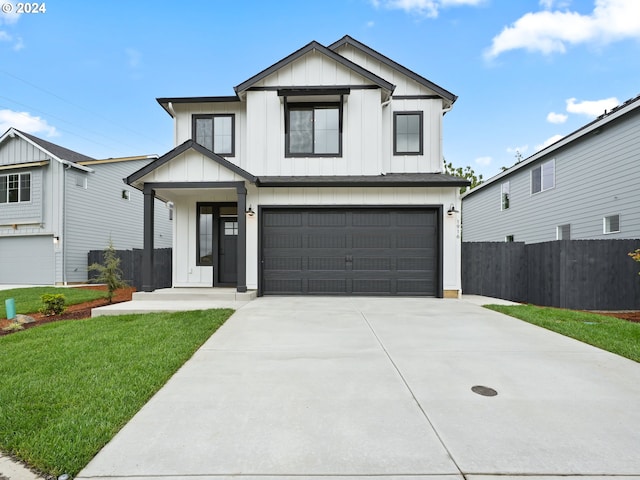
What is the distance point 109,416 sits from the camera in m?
2.57

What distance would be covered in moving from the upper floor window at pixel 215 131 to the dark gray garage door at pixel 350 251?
2548mm

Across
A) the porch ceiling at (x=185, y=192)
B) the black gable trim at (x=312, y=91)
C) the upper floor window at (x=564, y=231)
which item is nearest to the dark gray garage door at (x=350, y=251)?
the porch ceiling at (x=185, y=192)

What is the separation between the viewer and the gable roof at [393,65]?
9500mm

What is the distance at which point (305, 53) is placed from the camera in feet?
30.4

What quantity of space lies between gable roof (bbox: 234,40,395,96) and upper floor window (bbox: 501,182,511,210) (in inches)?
386

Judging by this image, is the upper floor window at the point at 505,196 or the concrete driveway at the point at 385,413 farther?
the upper floor window at the point at 505,196

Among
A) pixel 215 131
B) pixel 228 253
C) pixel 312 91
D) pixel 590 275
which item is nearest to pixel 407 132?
pixel 312 91

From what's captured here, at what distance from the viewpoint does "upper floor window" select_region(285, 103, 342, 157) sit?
930cm

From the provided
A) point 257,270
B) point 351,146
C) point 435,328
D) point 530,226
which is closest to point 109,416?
point 435,328

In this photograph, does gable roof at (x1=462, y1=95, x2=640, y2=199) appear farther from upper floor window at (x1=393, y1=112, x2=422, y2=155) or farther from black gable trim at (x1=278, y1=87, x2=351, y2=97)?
black gable trim at (x1=278, y1=87, x2=351, y2=97)

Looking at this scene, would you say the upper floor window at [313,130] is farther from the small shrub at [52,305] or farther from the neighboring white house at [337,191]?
the small shrub at [52,305]

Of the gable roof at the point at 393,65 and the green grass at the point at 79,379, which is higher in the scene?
the gable roof at the point at 393,65

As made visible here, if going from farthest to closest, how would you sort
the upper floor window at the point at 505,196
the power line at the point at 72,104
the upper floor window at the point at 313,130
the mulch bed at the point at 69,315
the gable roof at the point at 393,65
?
the power line at the point at 72,104, the upper floor window at the point at 505,196, the gable roof at the point at 393,65, the upper floor window at the point at 313,130, the mulch bed at the point at 69,315

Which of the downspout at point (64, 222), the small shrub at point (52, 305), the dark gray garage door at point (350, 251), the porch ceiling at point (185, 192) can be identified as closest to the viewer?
the small shrub at point (52, 305)
